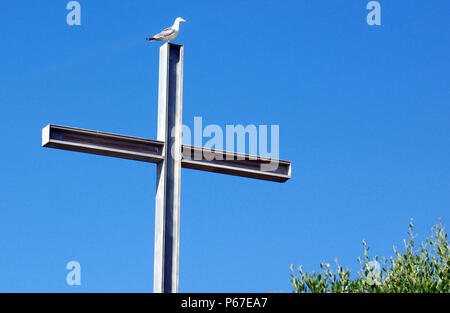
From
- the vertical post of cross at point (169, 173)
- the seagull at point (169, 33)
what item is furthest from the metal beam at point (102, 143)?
the seagull at point (169, 33)

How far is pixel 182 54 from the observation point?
50.6 feet

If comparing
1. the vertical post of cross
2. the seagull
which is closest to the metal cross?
the vertical post of cross

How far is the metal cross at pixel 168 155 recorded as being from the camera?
14.0 m

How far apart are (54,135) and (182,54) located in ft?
10.00

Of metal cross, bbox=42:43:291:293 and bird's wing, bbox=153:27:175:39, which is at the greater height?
bird's wing, bbox=153:27:175:39

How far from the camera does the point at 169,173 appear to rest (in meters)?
14.5

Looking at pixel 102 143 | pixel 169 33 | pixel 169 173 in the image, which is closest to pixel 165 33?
pixel 169 33

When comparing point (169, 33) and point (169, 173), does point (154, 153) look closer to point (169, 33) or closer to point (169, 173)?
point (169, 173)

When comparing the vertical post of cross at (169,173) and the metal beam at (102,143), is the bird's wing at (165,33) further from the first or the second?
the metal beam at (102,143)

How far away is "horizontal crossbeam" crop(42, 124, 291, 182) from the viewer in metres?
13.9

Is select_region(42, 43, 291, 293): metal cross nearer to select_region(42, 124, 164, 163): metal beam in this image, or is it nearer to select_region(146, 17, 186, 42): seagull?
select_region(42, 124, 164, 163): metal beam
